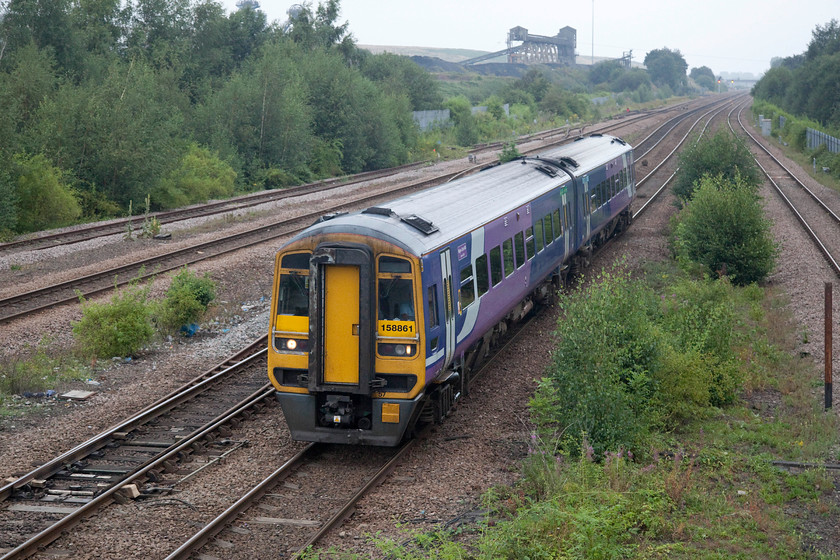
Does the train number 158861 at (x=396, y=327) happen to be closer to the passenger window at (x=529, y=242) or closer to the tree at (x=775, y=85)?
the passenger window at (x=529, y=242)

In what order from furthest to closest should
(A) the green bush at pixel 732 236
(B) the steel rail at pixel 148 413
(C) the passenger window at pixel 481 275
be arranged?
(A) the green bush at pixel 732 236
(C) the passenger window at pixel 481 275
(B) the steel rail at pixel 148 413

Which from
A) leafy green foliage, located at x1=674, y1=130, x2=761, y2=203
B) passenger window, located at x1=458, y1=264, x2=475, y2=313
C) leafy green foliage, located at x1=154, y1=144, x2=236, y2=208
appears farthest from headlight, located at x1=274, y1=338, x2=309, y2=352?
leafy green foliage, located at x1=154, y1=144, x2=236, y2=208

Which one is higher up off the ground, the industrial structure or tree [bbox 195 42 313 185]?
the industrial structure

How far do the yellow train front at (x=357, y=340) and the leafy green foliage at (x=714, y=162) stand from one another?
19379mm

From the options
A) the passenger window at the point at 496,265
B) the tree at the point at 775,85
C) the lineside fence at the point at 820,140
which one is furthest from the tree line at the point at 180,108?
the tree at the point at 775,85

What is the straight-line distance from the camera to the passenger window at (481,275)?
12.6 m

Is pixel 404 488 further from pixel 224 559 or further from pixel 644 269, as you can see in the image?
pixel 644 269

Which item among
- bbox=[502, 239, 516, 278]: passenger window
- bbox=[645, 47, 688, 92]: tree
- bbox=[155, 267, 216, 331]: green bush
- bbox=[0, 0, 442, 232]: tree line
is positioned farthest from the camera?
bbox=[645, 47, 688, 92]: tree

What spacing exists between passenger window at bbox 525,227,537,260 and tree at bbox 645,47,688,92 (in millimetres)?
164719

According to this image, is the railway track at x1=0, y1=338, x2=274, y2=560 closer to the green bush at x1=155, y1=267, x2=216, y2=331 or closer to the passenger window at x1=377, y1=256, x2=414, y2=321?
the passenger window at x1=377, y1=256, x2=414, y2=321

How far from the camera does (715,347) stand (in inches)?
529

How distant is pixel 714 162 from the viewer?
27.7 meters

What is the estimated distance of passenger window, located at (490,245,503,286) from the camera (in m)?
13.3

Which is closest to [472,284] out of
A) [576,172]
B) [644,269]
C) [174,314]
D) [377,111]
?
[174,314]
